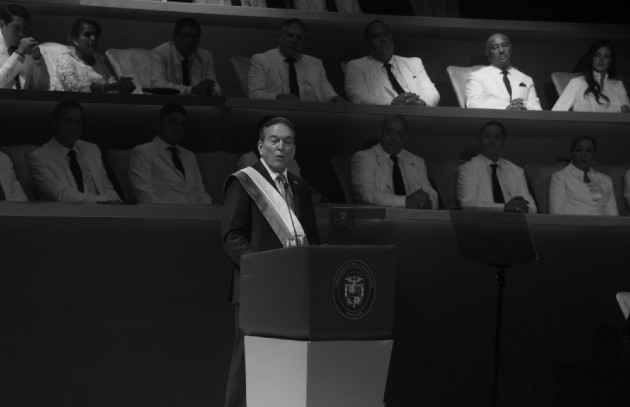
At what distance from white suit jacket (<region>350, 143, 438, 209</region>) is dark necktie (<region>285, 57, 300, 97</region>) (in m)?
0.55

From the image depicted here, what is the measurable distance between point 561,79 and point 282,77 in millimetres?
1712

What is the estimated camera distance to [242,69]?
551cm

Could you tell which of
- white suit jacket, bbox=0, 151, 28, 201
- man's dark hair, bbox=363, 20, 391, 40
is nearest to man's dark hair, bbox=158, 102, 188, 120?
white suit jacket, bbox=0, 151, 28, 201

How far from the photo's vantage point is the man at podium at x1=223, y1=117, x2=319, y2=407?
127 inches

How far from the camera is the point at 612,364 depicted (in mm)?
4621

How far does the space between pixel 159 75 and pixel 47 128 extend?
2.09ft

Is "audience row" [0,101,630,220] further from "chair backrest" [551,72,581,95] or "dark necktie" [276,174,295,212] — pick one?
"dark necktie" [276,174,295,212]

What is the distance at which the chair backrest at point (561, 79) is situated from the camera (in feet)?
19.4

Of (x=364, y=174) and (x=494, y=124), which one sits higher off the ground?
(x=494, y=124)

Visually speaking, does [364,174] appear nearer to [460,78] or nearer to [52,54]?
[460,78]

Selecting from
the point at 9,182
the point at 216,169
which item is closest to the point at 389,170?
the point at 216,169

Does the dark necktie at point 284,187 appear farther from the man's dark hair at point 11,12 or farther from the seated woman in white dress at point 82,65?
the man's dark hair at point 11,12

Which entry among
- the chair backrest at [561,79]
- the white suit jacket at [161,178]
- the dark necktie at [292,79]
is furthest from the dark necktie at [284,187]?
the chair backrest at [561,79]

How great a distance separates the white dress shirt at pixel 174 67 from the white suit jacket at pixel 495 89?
4.74 feet
